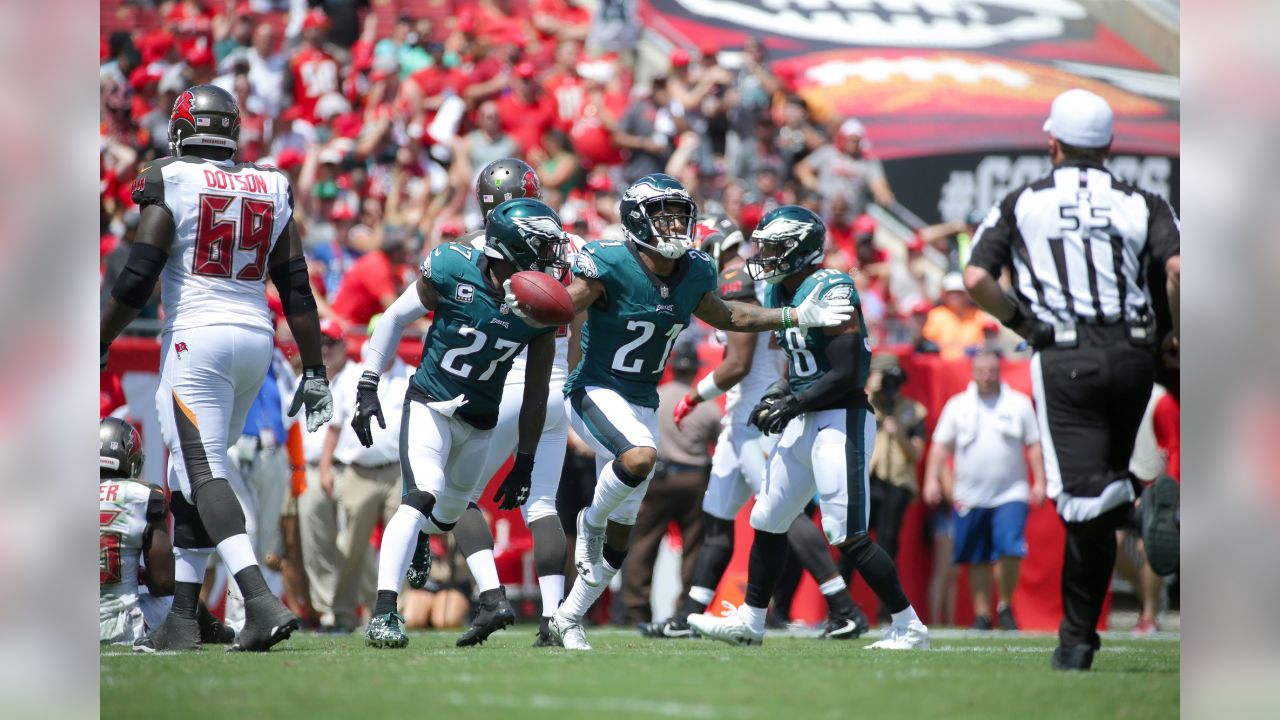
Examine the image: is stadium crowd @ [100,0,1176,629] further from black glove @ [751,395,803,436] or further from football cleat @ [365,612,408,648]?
football cleat @ [365,612,408,648]

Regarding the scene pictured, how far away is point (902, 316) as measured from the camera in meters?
13.6

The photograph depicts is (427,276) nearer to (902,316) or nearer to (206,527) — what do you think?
(206,527)

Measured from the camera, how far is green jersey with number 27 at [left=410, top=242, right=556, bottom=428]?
7258mm

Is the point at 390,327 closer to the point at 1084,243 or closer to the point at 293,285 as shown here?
the point at 293,285

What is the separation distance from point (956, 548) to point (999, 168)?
7951 millimetres

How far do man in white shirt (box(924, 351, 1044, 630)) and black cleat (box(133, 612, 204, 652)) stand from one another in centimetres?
584

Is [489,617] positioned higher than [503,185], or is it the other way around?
[503,185]

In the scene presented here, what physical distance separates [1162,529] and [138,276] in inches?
179

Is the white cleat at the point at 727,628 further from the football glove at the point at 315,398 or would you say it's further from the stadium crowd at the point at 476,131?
the stadium crowd at the point at 476,131

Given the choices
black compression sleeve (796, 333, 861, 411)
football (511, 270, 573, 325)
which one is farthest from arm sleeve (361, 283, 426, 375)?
black compression sleeve (796, 333, 861, 411)

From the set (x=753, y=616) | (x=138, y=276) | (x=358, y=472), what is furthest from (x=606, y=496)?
(x=358, y=472)

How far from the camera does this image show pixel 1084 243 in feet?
20.9

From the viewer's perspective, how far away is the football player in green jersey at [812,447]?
25.8ft

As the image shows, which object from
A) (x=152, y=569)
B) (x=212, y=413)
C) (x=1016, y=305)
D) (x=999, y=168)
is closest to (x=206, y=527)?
(x=212, y=413)
